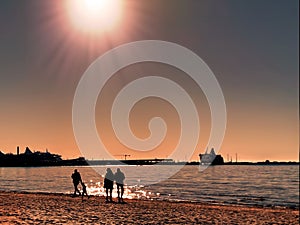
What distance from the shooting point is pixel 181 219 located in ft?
84.2

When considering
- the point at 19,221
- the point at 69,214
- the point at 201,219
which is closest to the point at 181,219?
the point at 201,219

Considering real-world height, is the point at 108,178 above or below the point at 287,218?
above

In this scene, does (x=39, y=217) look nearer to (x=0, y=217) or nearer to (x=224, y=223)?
(x=0, y=217)

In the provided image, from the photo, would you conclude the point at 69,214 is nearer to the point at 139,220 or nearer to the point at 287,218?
the point at 139,220

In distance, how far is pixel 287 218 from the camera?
93.9ft

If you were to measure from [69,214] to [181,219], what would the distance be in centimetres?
676

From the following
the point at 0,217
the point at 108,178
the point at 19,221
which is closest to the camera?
the point at 19,221

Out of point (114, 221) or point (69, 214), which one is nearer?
point (114, 221)

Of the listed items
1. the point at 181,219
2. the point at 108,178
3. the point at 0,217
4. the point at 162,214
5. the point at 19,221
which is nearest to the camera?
the point at 19,221

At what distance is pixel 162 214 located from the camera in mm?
28203

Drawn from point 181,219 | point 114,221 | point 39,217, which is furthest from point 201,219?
point 39,217

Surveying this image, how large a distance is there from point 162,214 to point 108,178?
8.11 m

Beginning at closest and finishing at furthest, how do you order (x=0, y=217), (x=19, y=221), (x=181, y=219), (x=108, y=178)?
(x=19, y=221)
(x=0, y=217)
(x=181, y=219)
(x=108, y=178)

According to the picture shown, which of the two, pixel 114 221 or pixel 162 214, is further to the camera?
pixel 162 214
